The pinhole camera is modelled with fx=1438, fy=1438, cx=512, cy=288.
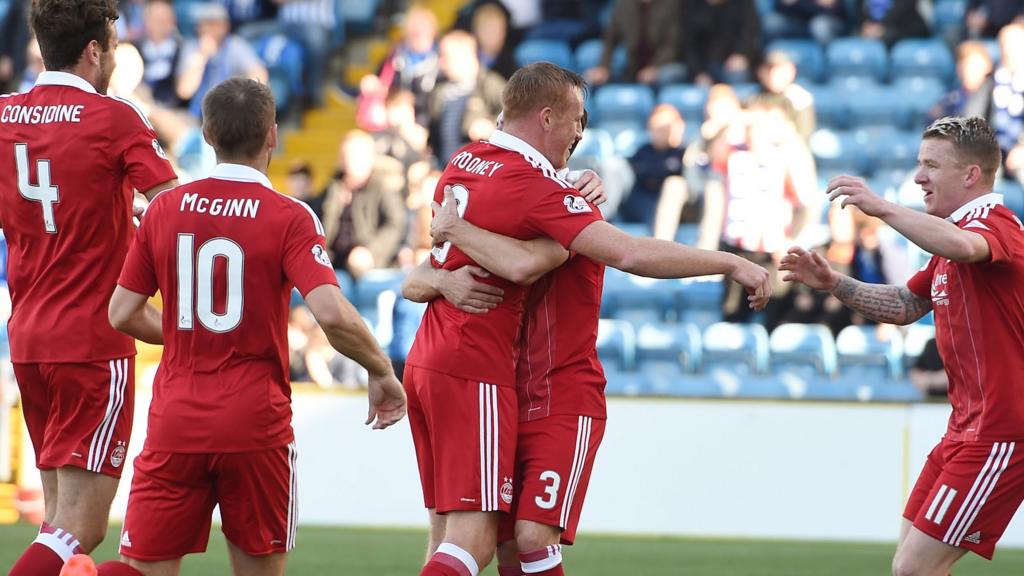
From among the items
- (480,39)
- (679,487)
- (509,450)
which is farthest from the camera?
(480,39)

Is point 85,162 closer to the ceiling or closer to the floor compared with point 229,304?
closer to the ceiling

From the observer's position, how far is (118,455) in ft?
16.9

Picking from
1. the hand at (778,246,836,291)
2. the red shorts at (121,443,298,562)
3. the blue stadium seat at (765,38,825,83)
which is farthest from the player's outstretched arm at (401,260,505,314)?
the blue stadium seat at (765,38,825,83)

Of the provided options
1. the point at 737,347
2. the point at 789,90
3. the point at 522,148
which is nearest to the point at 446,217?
the point at 522,148

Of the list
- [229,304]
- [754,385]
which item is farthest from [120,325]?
[754,385]

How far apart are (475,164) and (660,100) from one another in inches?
342

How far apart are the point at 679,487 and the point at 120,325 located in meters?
5.69

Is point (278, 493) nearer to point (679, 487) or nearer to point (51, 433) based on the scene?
point (51, 433)

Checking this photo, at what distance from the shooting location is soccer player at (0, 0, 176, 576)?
5098 millimetres

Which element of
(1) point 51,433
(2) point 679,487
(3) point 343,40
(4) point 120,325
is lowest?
(2) point 679,487

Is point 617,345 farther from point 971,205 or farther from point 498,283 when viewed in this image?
point 498,283

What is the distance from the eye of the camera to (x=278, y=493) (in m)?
4.65

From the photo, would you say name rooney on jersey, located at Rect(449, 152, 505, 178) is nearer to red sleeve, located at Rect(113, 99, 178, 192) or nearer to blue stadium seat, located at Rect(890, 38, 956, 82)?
red sleeve, located at Rect(113, 99, 178, 192)

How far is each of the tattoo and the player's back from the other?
7.89 feet
